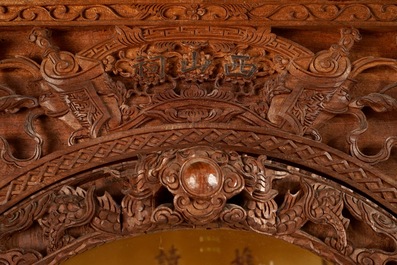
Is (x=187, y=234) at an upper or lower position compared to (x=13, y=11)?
lower

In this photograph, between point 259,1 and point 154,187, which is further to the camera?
point 259,1

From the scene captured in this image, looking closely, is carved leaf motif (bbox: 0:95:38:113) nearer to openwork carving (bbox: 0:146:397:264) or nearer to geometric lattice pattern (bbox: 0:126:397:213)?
geometric lattice pattern (bbox: 0:126:397:213)

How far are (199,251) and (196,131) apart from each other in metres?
0.42

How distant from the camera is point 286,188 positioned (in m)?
1.98

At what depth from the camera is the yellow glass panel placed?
2121 millimetres

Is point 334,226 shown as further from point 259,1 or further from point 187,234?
point 259,1

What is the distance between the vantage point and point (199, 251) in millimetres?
2188

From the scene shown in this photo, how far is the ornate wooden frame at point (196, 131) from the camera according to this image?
6.15ft

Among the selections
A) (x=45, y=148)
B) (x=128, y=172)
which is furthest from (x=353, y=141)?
(x=45, y=148)

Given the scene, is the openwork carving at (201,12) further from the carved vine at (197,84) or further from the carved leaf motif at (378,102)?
the carved leaf motif at (378,102)

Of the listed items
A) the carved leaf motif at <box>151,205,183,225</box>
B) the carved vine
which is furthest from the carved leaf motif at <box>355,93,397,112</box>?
the carved leaf motif at <box>151,205,183,225</box>

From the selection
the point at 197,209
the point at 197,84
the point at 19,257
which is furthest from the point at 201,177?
the point at 19,257

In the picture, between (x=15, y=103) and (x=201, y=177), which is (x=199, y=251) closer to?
(x=201, y=177)

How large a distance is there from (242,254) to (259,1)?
80 centimetres
